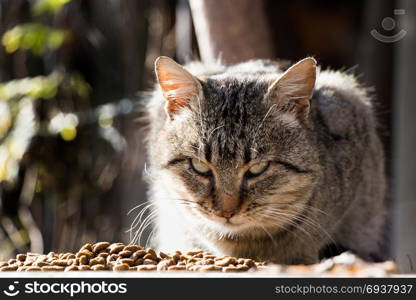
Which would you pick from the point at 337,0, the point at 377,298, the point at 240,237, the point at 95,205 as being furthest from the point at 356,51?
the point at 377,298

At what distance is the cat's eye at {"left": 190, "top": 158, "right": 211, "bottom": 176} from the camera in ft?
6.48

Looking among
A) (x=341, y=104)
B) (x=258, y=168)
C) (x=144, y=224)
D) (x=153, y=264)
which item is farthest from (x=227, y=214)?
(x=341, y=104)

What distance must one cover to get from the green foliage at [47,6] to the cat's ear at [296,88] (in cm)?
144

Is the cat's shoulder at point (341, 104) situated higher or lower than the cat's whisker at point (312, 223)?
higher

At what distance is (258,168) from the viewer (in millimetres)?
1948

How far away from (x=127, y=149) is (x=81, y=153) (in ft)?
1.00

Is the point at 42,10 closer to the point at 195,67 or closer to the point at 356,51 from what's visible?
the point at 195,67

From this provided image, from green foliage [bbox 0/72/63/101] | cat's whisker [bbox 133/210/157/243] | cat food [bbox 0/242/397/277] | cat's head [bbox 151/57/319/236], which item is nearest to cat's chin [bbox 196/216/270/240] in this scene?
cat's head [bbox 151/57/319/236]

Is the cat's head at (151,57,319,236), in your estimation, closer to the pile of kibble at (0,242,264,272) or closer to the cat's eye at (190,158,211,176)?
the cat's eye at (190,158,211,176)

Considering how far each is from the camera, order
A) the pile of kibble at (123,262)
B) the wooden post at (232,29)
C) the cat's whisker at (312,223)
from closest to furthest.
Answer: the pile of kibble at (123,262) → the cat's whisker at (312,223) → the wooden post at (232,29)

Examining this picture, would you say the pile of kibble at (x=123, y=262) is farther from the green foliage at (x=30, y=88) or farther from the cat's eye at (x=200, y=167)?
the green foliage at (x=30, y=88)

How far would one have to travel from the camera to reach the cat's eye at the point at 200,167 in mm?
1977

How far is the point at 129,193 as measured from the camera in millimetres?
3473

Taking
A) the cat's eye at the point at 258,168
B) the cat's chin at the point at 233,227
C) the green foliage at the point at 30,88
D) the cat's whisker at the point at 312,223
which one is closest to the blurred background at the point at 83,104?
the green foliage at the point at 30,88
